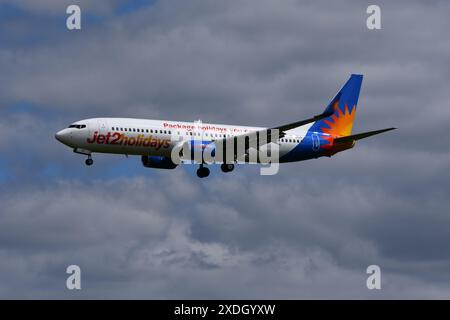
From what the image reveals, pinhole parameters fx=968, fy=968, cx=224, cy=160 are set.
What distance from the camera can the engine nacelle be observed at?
4331 inches

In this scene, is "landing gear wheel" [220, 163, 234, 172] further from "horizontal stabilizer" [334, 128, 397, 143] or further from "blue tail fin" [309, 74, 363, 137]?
"blue tail fin" [309, 74, 363, 137]

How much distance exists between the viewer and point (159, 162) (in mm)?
110500

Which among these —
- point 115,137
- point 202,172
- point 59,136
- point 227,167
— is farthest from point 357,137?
point 59,136

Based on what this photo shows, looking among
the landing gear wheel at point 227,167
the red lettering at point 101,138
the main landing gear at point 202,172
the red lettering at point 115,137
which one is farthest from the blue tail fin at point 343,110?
the red lettering at point 101,138

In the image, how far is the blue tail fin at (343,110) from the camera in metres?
Answer: 120

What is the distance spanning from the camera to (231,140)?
105312mm

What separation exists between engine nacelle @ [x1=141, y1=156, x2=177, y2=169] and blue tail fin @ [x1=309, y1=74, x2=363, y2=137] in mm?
19996

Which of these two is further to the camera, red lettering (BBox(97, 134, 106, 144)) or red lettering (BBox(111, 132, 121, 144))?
red lettering (BBox(111, 132, 121, 144))

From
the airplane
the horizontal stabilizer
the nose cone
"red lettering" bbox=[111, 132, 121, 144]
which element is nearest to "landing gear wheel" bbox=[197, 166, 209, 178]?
the airplane

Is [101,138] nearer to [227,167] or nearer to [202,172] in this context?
[202,172]
